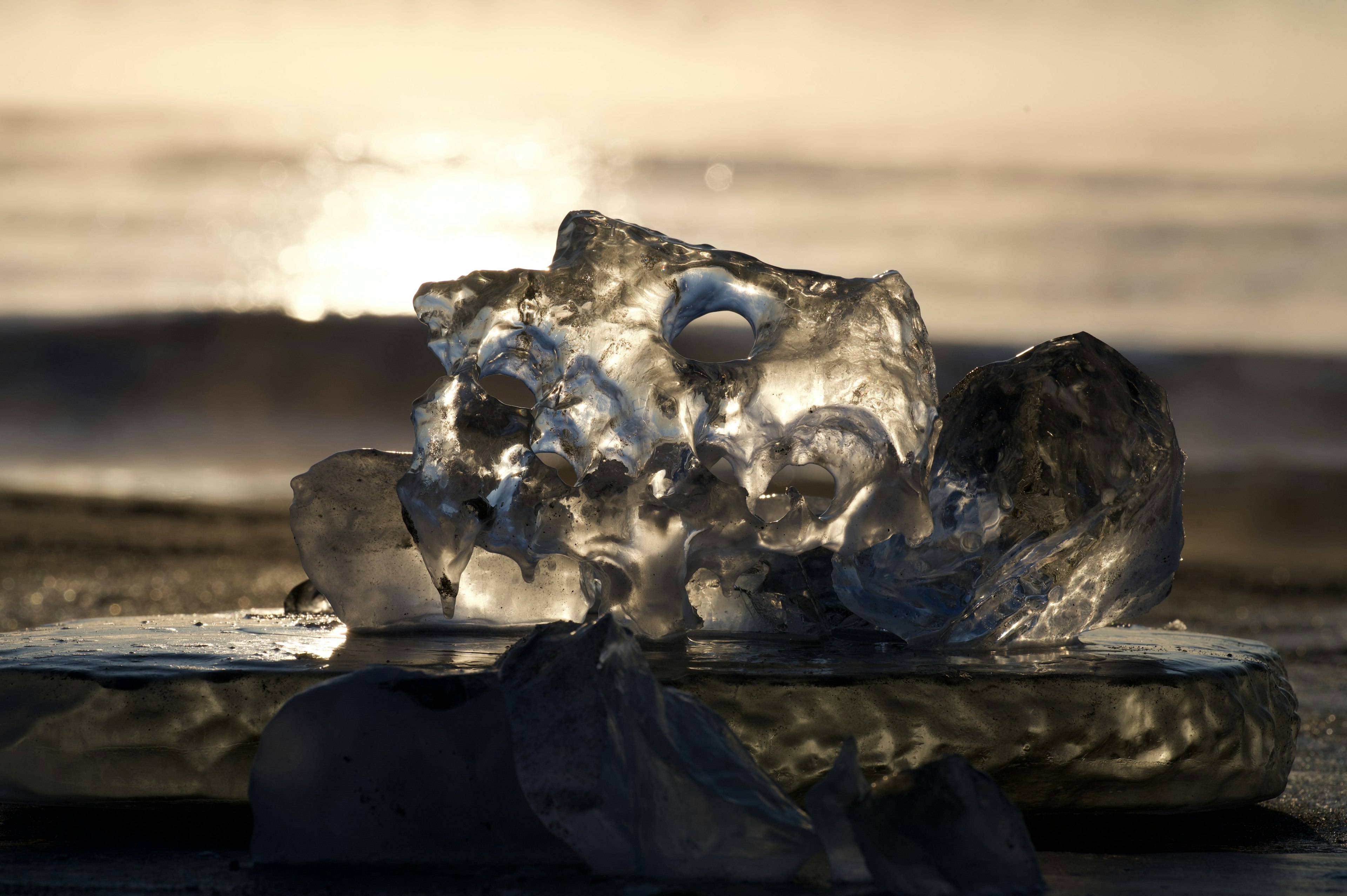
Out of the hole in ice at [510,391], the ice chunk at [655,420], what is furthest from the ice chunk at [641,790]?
the hole in ice at [510,391]

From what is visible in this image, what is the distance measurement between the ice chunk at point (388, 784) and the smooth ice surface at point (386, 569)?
23.4 inches

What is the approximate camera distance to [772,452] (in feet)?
6.19

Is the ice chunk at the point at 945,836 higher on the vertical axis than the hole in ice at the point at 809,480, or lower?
higher

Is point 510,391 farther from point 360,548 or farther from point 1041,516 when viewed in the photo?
point 1041,516

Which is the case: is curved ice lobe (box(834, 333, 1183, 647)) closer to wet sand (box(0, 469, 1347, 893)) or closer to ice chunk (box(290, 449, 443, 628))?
wet sand (box(0, 469, 1347, 893))

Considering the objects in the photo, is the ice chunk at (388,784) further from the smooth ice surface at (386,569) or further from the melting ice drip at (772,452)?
the smooth ice surface at (386,569)

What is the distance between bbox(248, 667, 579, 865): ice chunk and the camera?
139 centimetres

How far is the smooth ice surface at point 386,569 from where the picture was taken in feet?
6.56

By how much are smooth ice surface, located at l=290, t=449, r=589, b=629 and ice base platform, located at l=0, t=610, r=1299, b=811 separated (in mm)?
256

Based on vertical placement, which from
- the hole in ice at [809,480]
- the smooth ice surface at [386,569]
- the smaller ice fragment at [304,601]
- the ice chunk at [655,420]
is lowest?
the hole in ice at [809,480]

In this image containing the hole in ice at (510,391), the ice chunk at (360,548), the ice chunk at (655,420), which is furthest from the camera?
the hole in ice at (510,391)

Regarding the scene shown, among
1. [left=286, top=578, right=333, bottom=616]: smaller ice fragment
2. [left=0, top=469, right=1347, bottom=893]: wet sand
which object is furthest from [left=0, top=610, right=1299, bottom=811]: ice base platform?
[left=286, top=578, right=333, bottom=616]: smaller ice fragment

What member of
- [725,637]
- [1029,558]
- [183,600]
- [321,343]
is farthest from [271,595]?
[321,343]

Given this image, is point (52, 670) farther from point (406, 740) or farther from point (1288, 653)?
point (1288, 653)
